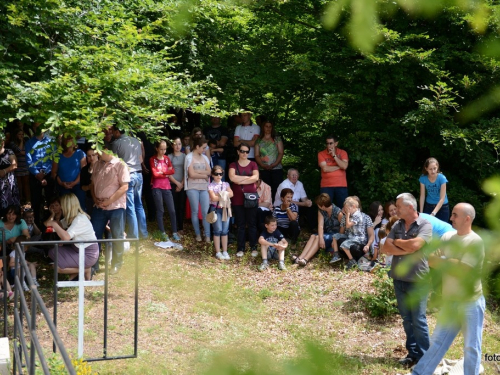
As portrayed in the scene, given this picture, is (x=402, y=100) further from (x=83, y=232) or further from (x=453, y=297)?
(x=453, y=297)

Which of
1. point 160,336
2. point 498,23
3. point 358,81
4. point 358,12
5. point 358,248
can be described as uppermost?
point 358,81

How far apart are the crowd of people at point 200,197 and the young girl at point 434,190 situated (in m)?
0.02

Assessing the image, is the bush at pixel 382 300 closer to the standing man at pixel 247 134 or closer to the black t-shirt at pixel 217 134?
the standing man at pixel 247 134

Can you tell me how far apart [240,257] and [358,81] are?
3.73 meters

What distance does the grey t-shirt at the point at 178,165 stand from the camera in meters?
10.9

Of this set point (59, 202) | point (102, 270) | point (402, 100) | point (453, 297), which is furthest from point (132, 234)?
point (453, 297)

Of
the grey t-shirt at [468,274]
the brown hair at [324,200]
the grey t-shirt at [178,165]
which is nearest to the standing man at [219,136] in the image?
the grey t-shirt at [178,165]

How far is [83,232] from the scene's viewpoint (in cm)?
829

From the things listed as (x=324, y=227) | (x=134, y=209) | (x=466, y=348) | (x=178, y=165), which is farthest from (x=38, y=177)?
(x=466, y=348)

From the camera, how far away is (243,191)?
1059 cm

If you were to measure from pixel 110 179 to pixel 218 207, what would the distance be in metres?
2.21

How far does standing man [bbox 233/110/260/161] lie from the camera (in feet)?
37.0

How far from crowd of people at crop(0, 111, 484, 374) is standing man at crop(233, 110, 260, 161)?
0.06ft

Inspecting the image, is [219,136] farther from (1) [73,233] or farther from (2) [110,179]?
(1) [73,233]
